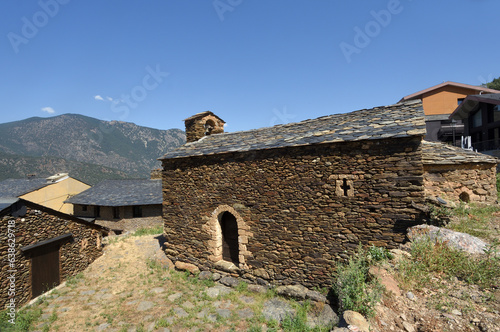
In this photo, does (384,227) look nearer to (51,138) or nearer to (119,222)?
(119,222)

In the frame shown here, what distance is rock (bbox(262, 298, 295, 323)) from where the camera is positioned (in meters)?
6.22

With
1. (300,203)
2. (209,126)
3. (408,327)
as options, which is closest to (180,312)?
(300,203)

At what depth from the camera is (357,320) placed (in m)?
3.19

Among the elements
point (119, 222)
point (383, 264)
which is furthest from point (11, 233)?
point (119, 222)

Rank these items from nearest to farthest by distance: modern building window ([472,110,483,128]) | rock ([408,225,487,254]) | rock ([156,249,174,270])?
rock ([408,225,487,254]), rock ([156,249,174,270]), modern building window ([472,110,483,128])

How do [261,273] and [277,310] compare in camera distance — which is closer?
[277,310]

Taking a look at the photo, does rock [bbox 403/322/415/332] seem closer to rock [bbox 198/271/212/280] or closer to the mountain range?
rock [bbox 198/271/212/280]

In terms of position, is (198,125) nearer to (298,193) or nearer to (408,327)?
(298,193)

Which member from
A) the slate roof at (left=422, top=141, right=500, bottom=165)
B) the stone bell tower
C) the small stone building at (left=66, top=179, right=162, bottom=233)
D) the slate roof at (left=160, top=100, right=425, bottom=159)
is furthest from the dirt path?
the small stone building at (left=66, top=179, right=162, bottom=233)

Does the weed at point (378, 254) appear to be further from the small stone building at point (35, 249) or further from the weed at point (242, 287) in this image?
the small stone building at point (35, 249)

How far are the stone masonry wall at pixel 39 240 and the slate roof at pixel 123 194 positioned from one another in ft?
28.2

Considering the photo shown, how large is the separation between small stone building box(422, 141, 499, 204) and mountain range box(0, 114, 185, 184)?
75.3 meters

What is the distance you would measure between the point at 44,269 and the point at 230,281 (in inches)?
267

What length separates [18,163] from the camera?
203 feet
